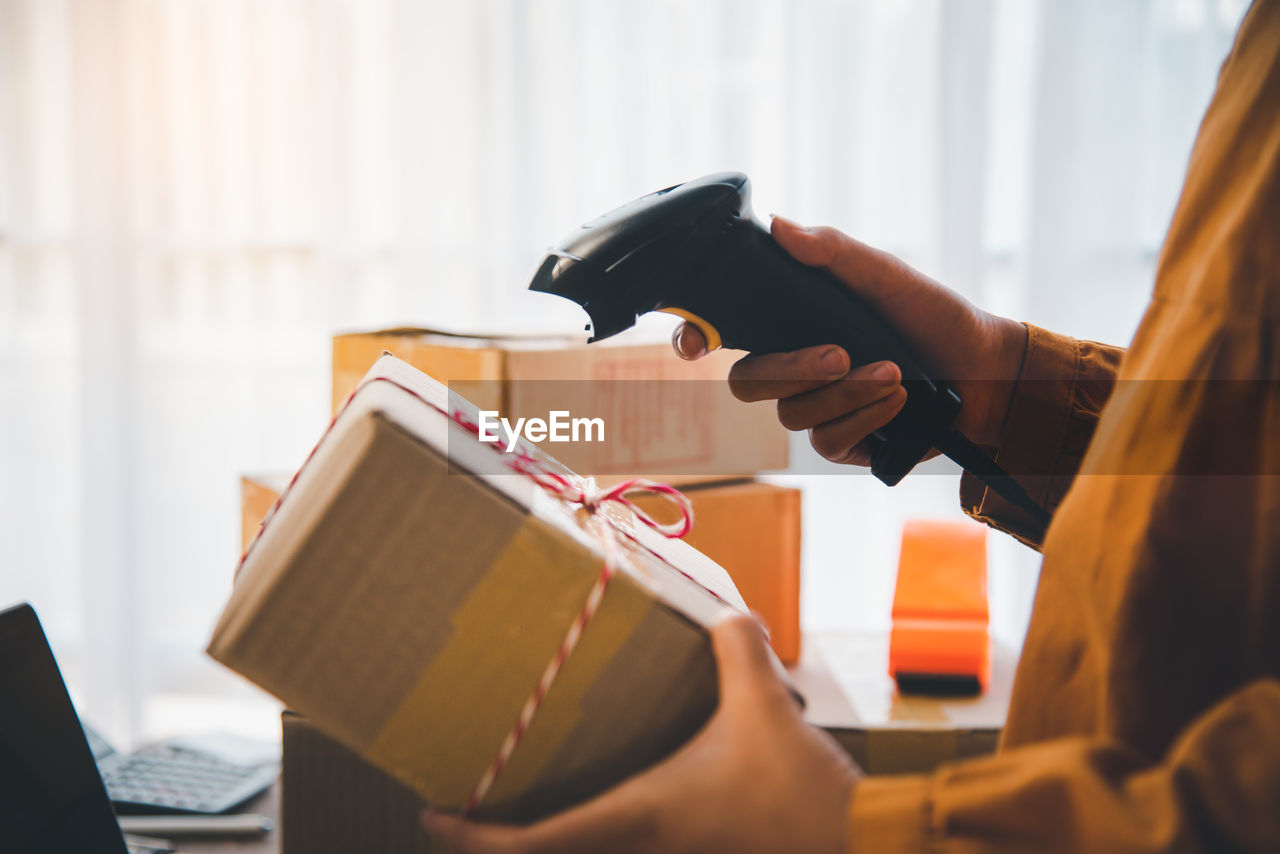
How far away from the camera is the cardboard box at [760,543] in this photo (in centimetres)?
102

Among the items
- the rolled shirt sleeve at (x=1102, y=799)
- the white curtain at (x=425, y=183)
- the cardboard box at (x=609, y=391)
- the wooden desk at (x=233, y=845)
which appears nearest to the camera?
the rolled shirt sleeve at (x=1102, y=799)

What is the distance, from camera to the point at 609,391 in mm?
958

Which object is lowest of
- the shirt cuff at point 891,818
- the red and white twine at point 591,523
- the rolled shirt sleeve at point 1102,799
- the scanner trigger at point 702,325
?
the shirt cuff at point 891,818

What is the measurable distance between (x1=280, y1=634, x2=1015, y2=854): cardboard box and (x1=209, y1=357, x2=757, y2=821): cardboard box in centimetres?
41

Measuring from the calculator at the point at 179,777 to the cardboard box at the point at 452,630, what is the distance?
1.93 feet

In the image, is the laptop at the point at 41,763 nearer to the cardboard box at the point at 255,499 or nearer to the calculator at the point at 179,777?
the calculator at the point at 179,777

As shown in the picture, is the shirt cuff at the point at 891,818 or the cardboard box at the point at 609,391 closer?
the shirt cuff at the point at 891,818

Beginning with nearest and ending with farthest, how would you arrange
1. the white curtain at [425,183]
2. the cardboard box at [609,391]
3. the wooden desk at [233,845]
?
the wooden desk at [233,845], the cardboard box at [609,391], the white curtain at [425,183]

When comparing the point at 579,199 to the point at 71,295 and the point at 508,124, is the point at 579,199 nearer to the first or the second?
the point at 508,124

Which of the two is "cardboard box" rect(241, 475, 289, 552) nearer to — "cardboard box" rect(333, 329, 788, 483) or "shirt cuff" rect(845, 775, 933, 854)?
"cardboard box" rect(333, 329, 788, 483)

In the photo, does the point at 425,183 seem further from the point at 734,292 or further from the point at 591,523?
the point at 591,523

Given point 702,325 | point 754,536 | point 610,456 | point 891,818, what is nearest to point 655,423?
point 610,456

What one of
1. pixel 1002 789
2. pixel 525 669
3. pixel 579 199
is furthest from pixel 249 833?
pixel 579 199

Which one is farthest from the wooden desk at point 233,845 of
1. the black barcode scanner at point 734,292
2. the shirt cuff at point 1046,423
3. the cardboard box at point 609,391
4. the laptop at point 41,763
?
the shirt cuff at point 1046,423
